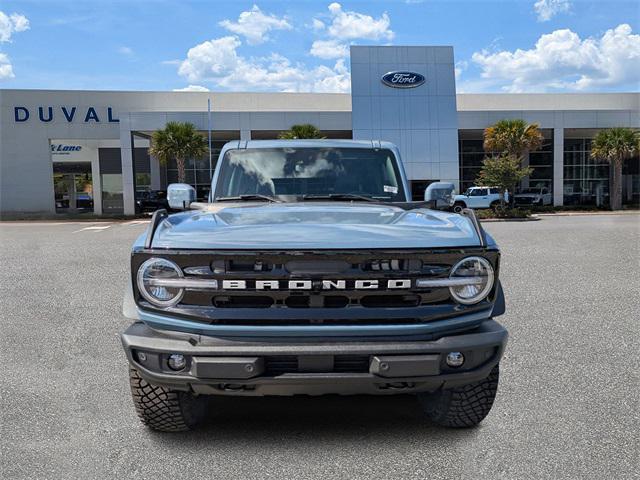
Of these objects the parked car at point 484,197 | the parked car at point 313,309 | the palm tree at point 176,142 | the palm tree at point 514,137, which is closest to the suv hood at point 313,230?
the parked car at point 313,309

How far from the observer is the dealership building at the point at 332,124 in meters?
34.1

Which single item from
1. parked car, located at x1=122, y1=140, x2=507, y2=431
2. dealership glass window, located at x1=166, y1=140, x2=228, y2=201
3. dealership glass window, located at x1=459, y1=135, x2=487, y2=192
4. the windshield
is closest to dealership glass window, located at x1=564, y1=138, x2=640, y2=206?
dealership glass window, located at x1=459, y1=135, x2=487, y2=192

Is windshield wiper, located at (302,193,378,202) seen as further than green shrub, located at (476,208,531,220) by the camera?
No

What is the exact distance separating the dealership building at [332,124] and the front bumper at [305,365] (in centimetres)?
3007

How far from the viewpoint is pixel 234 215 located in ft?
11.2

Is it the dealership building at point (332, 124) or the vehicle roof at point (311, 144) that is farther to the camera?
the dealership building at point (332, 124)

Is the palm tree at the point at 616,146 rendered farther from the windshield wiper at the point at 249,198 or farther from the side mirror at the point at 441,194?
the windshield wiper at the point at 249,198

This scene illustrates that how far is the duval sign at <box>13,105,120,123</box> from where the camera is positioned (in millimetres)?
36562

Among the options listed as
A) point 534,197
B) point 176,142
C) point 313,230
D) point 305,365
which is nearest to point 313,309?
point 305,365

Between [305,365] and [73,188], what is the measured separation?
164 ft

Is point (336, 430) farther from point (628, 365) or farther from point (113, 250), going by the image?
point (113, 250)

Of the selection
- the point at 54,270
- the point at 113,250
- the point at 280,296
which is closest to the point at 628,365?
the point at 280,296

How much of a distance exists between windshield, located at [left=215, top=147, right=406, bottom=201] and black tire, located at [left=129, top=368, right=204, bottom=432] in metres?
1.80

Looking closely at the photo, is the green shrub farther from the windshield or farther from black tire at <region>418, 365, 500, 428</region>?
black tire at <region>418, 365, 500, 428</region>
